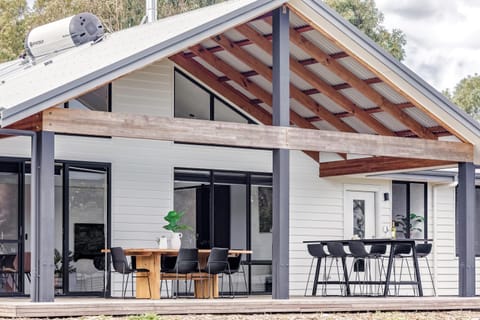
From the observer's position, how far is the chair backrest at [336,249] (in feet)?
57.2

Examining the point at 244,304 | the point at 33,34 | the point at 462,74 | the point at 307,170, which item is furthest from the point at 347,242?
the point at 462,74

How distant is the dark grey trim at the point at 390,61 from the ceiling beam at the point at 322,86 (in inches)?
53.1

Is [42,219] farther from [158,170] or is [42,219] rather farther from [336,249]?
[336,249]

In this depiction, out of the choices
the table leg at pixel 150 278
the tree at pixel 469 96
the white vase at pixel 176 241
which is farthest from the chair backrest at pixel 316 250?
the tree at pixel 469 96

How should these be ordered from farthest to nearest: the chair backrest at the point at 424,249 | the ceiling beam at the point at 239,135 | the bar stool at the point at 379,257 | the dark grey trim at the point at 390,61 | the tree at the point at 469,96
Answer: the tree at the point at 469,96 < the chair backrest at the point at 424,249 < the bar stool at the point at 379,257 < the dark grey trim at the point at 390,61 < the ceiling beam at the point at 239,135

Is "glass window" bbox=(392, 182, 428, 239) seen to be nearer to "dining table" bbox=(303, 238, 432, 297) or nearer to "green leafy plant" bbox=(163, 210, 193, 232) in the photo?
"dining table" bbox=(303, 238, 432, 297)

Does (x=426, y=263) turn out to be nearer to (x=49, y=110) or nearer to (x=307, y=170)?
(x=307, y=170)

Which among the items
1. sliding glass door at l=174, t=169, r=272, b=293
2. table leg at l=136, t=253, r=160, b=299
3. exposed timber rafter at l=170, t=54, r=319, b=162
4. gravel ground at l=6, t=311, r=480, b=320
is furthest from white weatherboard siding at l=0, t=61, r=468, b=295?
gravel ground at l=6, t=311, r=480, b=320

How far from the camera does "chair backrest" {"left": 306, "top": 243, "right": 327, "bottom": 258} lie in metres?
18.0

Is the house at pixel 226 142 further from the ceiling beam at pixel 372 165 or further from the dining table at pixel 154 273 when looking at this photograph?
the dining table at pixel 154 273

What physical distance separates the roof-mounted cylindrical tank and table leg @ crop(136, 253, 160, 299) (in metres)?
3.64

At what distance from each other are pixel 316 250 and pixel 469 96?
104 ft

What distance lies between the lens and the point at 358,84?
643 inches

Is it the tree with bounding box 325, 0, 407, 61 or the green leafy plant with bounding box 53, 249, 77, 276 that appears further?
the tree with bounding box 325, 0, 407, 61
